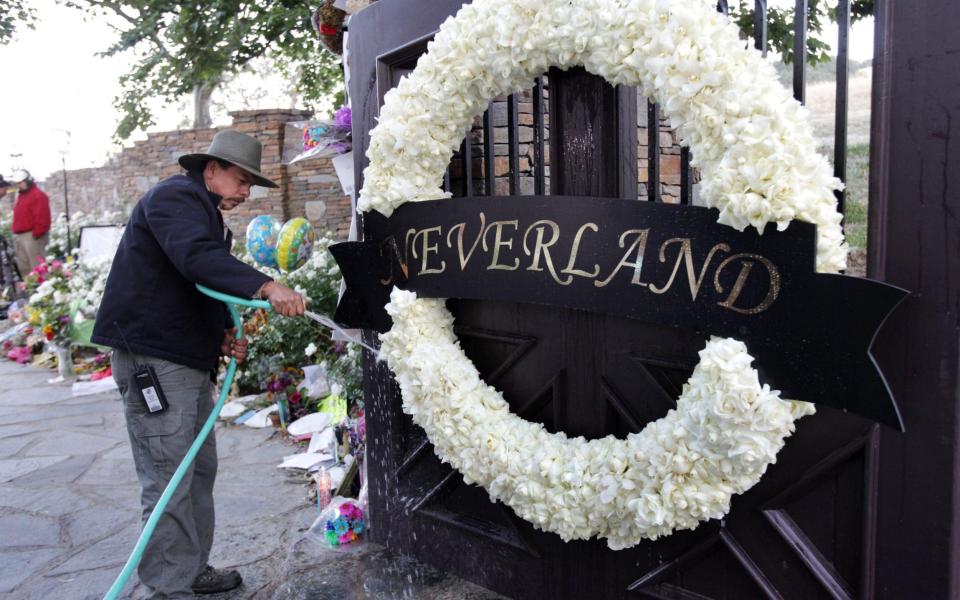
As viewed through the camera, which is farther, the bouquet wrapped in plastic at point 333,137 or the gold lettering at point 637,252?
the bouquet wrapped in plastic at point 333,137

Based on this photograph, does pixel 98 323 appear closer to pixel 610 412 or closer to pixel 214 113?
pixel 610 412

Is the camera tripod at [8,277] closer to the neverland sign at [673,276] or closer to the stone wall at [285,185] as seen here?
the stone wall at [285,185]

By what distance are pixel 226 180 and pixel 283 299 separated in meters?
0.74

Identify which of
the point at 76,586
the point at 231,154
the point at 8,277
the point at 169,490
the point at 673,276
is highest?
the point at 231,154

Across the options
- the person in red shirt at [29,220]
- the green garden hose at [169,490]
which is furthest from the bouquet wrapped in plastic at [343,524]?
the person in red shirt at [29,220]

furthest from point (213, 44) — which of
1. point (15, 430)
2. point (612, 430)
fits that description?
point (612, 430)

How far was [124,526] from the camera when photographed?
3.99 m

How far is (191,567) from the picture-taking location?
3.03m

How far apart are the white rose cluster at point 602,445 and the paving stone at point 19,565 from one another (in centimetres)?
209

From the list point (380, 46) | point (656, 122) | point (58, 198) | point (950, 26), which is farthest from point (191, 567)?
point (58, 198)

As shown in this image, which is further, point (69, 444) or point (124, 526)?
point (69, 444)

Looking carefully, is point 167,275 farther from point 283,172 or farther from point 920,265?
point 283,172

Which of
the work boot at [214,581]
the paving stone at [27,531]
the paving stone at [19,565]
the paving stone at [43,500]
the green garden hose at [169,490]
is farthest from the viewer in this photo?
the paving stone at [43,500]

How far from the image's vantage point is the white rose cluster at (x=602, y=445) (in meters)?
1.99
